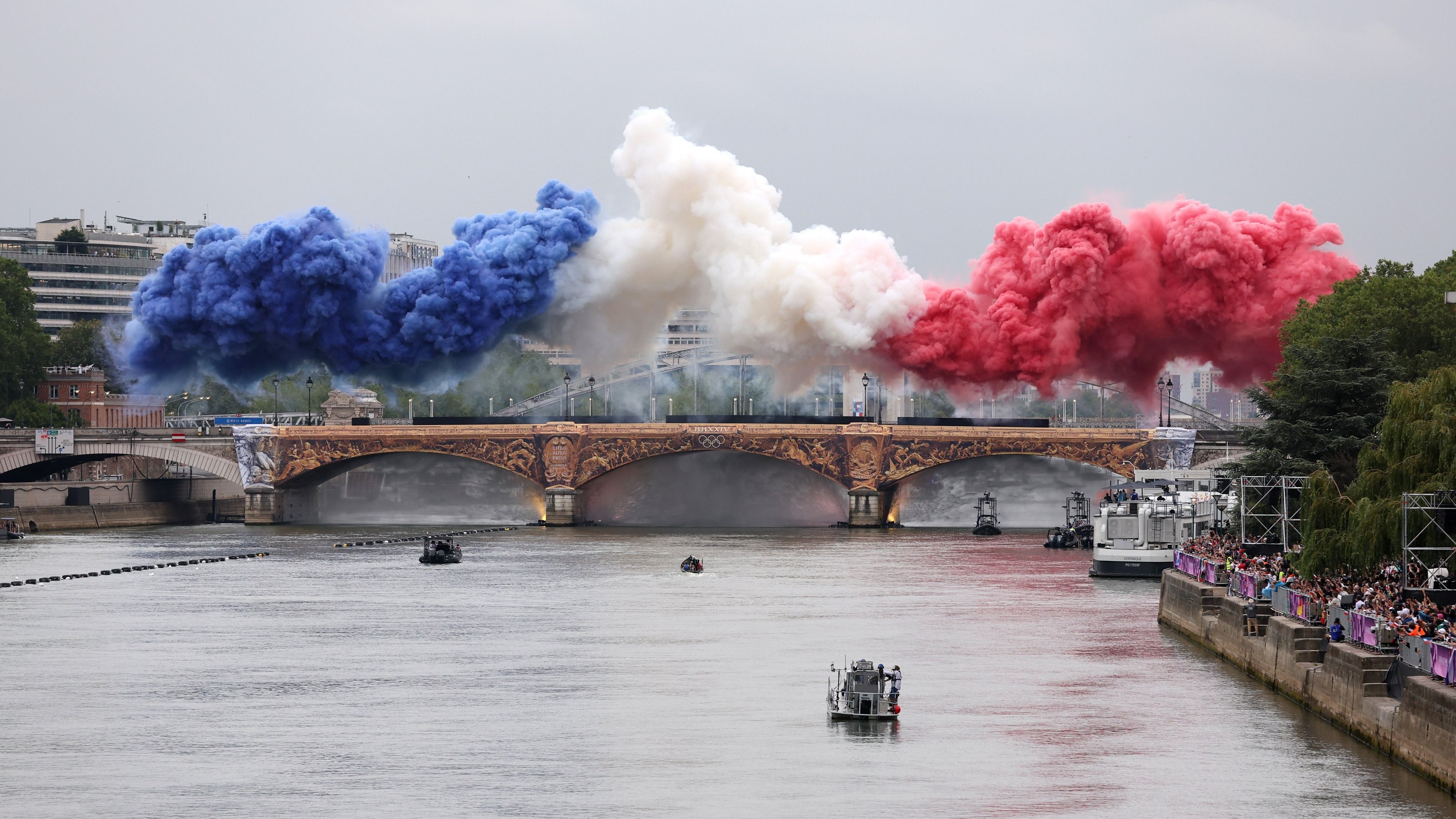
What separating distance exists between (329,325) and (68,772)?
283ft

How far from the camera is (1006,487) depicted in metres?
138

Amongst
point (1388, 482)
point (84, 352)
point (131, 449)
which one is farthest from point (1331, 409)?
point (84, 352)

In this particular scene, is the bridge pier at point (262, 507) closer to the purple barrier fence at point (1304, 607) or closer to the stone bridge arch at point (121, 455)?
the stone bridge arch at point (121, 455)

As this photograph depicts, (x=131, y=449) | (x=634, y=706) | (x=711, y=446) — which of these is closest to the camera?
(x=634, y=706)

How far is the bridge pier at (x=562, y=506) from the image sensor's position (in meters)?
136

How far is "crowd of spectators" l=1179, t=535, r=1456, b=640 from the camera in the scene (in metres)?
42.6

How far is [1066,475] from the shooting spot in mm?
137500

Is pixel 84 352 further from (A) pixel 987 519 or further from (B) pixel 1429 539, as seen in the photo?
(B) pixel 1429 539

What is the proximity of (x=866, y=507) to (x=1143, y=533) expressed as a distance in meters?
39.3

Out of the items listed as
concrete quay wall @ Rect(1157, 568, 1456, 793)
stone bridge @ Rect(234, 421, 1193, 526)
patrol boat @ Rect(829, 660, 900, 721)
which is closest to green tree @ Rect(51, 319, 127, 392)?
stone bridge @ Rect(234, 421, 1193, 526)

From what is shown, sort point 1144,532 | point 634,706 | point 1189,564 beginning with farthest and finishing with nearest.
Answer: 1. point 1144,532
2. point 1189,564
3. point 634,706

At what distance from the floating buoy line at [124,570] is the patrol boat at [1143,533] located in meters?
45.5

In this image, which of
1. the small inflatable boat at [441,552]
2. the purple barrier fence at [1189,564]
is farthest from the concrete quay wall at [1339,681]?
the small inflatable boat at [441,552]

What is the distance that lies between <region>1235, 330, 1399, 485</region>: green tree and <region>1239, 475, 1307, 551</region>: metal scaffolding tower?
1.41 metres
